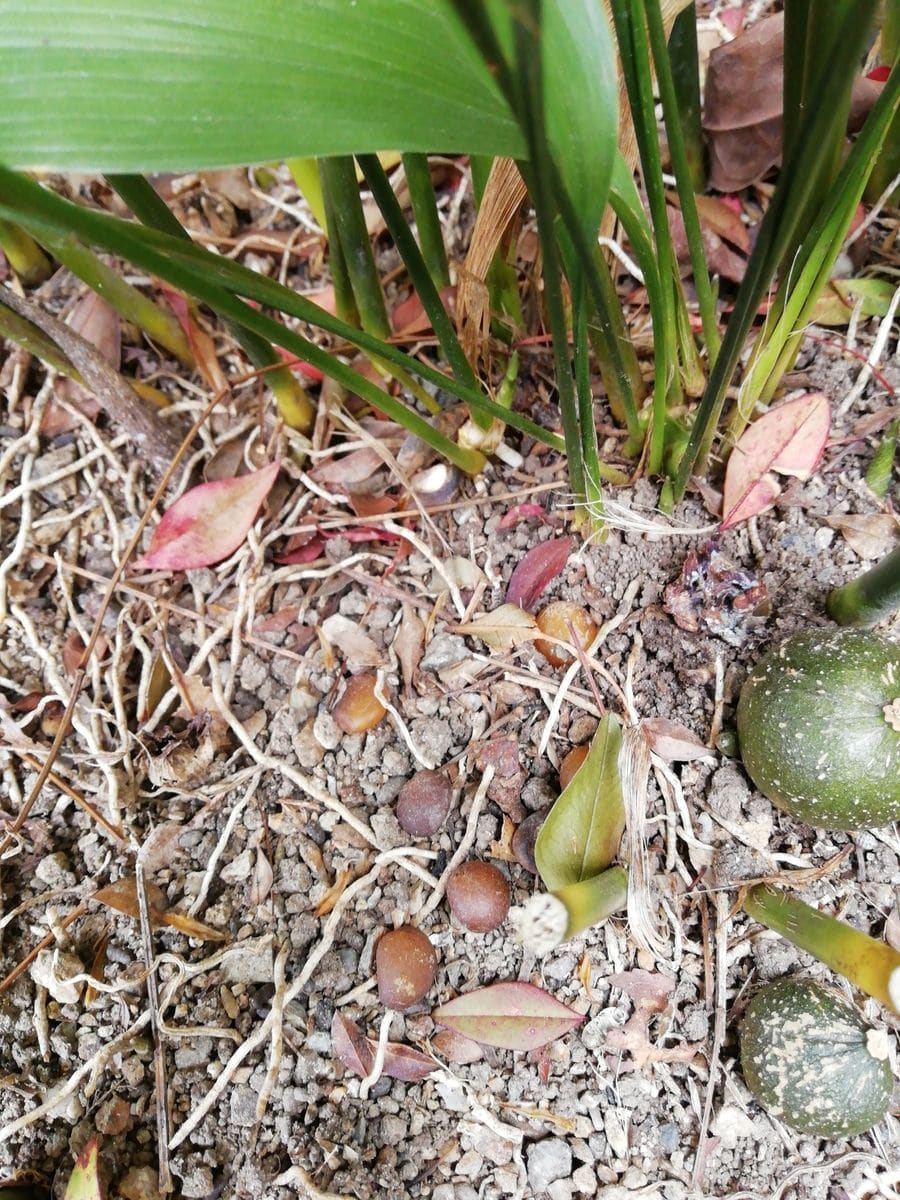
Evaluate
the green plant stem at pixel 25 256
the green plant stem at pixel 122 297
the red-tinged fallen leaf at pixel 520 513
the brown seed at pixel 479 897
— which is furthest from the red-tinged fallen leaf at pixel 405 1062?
the green plant stem at pixel 25 256

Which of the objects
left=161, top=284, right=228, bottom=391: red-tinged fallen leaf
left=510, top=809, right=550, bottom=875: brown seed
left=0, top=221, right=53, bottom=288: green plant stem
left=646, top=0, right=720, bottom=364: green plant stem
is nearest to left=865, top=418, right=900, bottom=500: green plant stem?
left=646, top=0, right=720, bottom=364: green plant stem

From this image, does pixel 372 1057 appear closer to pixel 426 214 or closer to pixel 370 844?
pixel 370 844

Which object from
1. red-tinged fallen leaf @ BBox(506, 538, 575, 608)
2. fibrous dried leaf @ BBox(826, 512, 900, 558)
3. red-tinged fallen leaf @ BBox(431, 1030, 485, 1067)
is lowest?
red-tinged fallen leaf @ BBox(431, 1030, 485, 1067)

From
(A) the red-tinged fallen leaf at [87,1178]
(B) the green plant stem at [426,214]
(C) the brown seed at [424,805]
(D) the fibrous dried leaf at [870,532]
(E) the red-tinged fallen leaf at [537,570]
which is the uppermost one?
(B) the green plant stem at [426,214]

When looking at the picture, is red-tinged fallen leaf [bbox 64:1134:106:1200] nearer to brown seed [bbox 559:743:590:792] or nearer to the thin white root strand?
the thin white root strand

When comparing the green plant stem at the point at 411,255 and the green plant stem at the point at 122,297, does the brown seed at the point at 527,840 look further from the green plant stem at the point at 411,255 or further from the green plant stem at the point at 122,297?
the green plant stem at the point at 122,297

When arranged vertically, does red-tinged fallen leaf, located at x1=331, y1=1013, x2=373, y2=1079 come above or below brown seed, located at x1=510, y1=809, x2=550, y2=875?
below

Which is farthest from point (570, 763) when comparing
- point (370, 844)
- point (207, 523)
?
point (207, 523)
